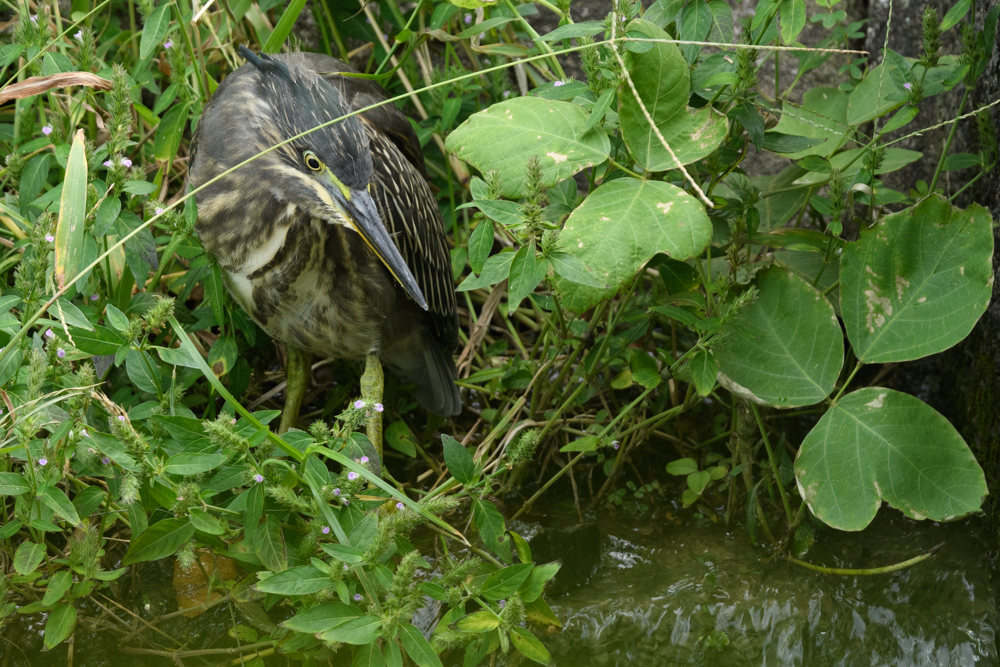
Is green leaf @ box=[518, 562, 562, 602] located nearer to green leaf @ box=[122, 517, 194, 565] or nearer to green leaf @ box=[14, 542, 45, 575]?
green leaf @ box=[122, 517, 194, 565]

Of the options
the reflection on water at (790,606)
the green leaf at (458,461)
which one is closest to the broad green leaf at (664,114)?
the green leaf at (458,461)

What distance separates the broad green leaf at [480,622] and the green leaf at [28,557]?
833mm

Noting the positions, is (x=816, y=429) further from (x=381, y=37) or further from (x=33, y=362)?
(x=381, y=37)

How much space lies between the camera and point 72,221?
1816 millimetres

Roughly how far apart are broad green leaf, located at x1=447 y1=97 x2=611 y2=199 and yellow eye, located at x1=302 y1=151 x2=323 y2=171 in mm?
398

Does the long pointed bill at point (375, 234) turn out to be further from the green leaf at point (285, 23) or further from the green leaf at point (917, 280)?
the green leaf at point (917, 280)

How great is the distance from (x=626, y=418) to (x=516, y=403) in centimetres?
32

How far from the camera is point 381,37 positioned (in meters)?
3.12

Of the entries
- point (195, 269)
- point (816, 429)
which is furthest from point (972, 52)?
point (195, 269)

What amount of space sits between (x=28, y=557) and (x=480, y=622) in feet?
2.94

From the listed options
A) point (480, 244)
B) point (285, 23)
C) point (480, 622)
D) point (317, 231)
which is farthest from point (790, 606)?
point (285, 23)

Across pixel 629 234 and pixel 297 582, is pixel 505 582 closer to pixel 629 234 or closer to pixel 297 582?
pixel 297 582

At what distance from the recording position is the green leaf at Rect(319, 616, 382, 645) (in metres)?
1.52

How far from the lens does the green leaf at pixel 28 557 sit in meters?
1.72
